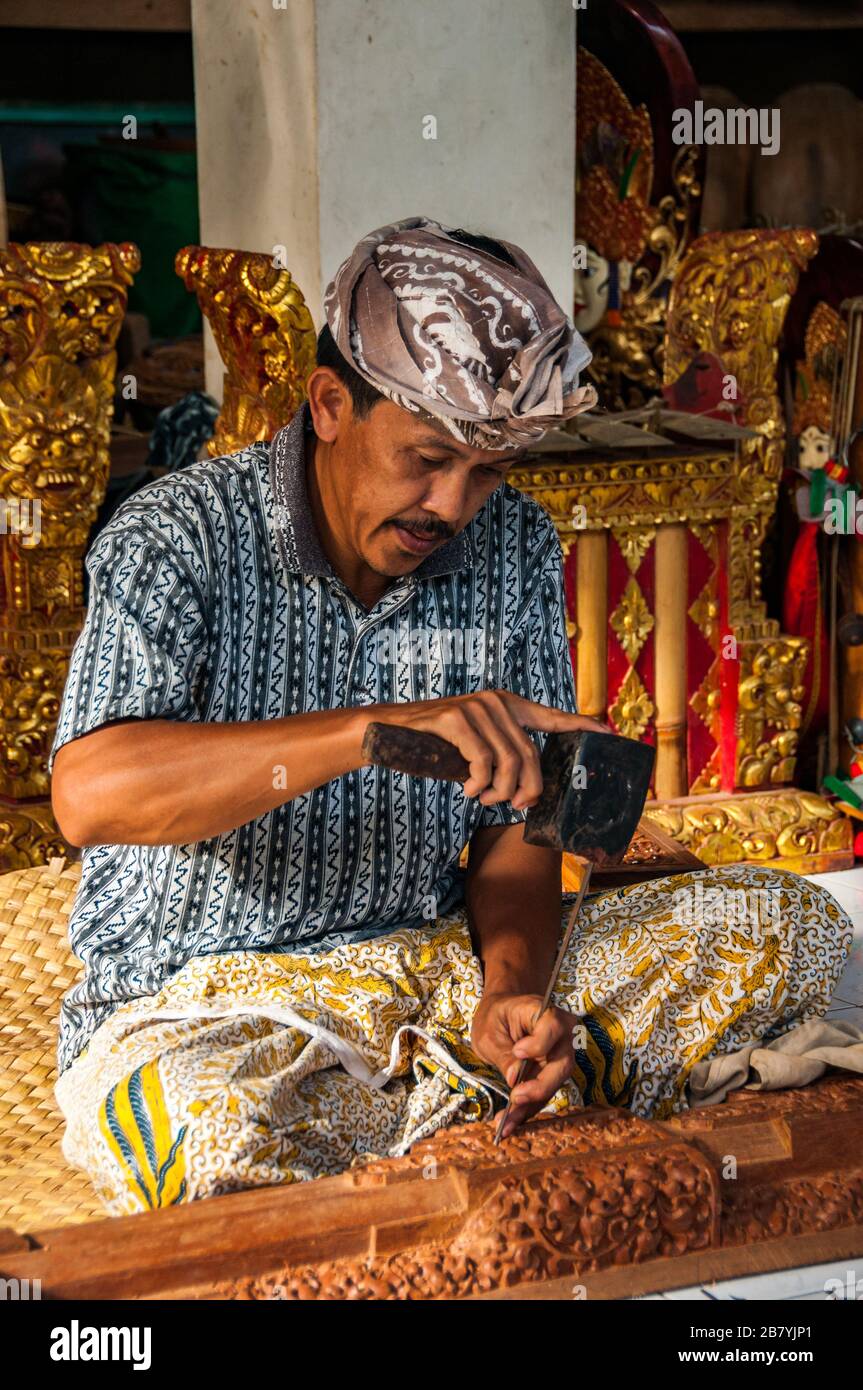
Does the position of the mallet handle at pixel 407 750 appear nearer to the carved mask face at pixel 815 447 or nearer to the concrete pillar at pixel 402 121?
the concrete pillar at pixel 402 121

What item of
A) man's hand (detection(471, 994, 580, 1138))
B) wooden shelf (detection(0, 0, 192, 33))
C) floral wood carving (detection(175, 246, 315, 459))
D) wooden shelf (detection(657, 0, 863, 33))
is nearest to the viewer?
man's hand (detection(471, 994, 580, 1138))

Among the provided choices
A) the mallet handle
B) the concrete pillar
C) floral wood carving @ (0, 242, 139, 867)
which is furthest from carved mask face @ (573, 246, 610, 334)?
the mallet handle

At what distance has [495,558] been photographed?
2.20 meters

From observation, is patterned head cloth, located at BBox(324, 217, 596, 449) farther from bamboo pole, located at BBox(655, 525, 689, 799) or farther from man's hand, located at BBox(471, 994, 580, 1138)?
bamboo pole, located at BBox(655, 525, 689, 799)

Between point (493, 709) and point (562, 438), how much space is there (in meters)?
1.85

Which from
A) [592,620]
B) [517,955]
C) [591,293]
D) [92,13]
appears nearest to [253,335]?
[592,620]

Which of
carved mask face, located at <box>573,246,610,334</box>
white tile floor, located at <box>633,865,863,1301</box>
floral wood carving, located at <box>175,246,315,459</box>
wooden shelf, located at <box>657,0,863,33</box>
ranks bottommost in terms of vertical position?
white tile floor, located at <box>633,865,863,1301</box>

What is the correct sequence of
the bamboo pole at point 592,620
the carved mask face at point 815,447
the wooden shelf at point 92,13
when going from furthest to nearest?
the wooden shelf at point 92,13
the carved mask face at point 815,447
the bamboo pole at point 592,620

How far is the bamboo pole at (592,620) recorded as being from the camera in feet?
11.5

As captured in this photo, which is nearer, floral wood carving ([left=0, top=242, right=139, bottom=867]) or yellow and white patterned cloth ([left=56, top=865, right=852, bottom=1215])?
yellow and white patterned cloth ([left=56, top=865, right=852, bottom=1215])

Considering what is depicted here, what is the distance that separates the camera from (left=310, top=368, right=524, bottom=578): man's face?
1.88 meters

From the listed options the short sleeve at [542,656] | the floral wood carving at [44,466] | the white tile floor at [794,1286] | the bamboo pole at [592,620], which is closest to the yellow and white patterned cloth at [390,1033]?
the short sleeve at [542,656]

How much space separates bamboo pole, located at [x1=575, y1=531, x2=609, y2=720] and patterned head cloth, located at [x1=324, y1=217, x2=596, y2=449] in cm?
156

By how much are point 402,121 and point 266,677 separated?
1569 mm
